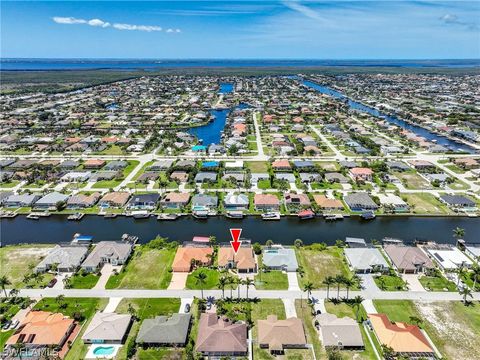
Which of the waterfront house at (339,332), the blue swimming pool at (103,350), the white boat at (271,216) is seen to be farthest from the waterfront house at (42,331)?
the white boat at (271,216)

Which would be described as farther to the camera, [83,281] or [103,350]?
[83,281]

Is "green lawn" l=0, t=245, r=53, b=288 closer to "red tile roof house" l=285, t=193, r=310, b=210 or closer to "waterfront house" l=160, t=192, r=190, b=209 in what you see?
"waterfront house" l=160, t=192, r=190, b=209

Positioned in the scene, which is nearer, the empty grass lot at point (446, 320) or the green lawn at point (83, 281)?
the empty grass lot at point (446, 320)

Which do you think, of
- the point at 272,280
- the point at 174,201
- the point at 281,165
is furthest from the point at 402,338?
the point at 281,165

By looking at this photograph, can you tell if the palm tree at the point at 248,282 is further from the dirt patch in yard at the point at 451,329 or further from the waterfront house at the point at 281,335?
the dirt patch in yard at the point at 451,329

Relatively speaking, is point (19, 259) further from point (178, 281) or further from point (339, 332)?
point (339, 332)
